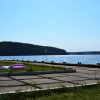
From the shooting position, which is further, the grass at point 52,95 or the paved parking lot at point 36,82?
the paved parking lot at point 36,82

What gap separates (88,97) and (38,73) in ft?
35.8

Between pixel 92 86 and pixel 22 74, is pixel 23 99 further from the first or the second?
pixel 22 74

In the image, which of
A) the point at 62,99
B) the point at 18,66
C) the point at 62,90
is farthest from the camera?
the point at 18,66

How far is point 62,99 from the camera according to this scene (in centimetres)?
674

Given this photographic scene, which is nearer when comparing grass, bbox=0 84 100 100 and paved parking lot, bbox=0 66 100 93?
grass, bbox=0 84 100 100

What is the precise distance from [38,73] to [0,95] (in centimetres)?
1056

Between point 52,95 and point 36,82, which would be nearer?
point 52,95

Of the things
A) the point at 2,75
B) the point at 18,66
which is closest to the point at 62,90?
the point at 2,75

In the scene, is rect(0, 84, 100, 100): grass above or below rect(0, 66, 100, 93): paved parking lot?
above

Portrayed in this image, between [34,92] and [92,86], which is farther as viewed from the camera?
[92,86]

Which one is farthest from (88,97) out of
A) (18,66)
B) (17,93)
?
(18,66)

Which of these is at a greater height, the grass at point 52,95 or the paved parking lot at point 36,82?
the grass at point 52,95

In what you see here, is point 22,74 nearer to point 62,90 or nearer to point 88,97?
point 62,90

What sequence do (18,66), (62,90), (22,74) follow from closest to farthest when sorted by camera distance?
1. (62,90)
2. (22,74)
3. (18,66)
